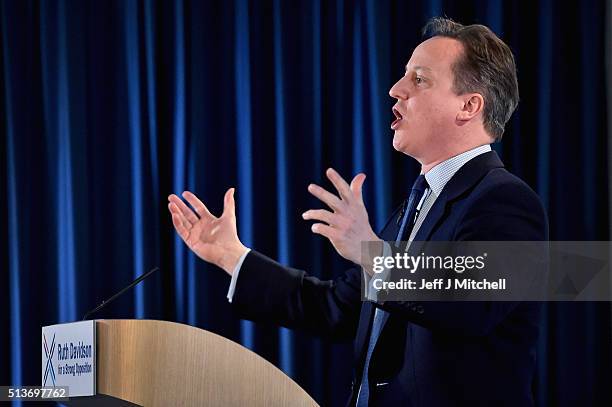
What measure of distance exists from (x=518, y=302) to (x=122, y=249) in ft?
7.13

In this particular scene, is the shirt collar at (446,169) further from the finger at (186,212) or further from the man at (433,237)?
the finger at (186,212)

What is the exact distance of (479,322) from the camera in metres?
1.66

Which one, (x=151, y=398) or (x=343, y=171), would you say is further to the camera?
(x=343, y=171)

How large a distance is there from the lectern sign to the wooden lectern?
0.07 feet

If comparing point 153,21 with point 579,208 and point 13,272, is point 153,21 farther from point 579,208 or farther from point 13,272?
point 579,208

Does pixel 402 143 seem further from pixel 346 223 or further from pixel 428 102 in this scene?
Answer: pixel 346 223

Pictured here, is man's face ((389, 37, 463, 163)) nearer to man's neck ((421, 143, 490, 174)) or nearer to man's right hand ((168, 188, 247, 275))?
man's neck ((421, 143, 490, 174))

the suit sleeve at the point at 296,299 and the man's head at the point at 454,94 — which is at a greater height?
the man's head at the point at 454,94

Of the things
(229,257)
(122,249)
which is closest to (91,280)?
(122,249)

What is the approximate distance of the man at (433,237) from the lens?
167 cm

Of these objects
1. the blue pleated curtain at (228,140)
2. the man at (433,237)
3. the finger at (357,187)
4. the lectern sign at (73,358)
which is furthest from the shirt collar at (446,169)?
the blue pleated curtain at (228,140)

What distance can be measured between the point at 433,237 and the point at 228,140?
1870mm

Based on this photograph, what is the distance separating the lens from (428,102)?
2070 mm

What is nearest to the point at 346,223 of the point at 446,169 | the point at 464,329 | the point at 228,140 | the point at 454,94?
the point at 464,329
